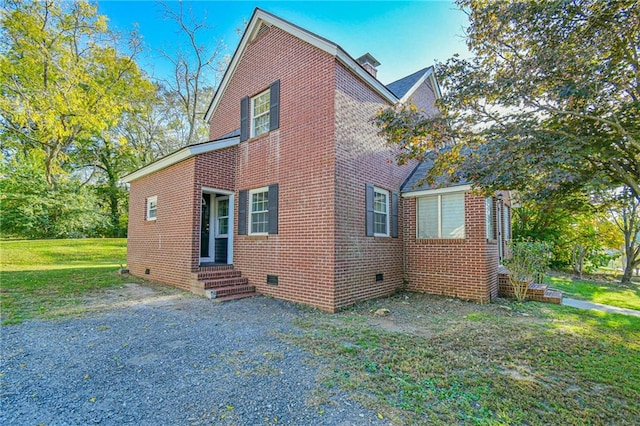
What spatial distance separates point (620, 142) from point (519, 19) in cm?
226

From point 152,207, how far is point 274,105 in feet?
18.5

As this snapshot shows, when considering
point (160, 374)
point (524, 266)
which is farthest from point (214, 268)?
point (524, 266)

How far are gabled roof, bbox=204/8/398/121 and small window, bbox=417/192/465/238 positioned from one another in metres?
3.32

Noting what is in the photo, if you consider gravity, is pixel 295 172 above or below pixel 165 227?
above

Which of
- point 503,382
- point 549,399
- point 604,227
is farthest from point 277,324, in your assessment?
point 604,227

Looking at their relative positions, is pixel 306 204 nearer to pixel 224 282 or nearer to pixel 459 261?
pixel 224 282

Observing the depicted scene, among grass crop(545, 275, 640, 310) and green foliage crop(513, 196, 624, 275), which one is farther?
green foliage crop(513, 196, 624, 275)

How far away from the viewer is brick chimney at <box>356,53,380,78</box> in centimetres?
1107

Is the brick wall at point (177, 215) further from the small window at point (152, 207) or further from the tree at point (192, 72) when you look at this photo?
the tree at point (192, 72)

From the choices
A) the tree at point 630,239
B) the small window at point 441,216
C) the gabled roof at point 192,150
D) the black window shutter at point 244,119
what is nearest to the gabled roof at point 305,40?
the black window shutter at point 244,119

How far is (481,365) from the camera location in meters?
3.94

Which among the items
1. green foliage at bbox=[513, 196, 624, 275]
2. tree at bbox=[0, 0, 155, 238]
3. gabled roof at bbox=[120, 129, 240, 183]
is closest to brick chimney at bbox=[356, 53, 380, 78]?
gabled roof at bbox=[120, 129, 240, 183]

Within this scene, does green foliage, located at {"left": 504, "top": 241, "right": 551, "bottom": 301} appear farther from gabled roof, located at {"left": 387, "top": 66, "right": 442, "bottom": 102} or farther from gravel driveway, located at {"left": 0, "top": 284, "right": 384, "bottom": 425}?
gravel driveway, located at {"left": 0, "top": 284, "right": 384, "bottom": 425}

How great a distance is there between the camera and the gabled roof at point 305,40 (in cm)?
731
